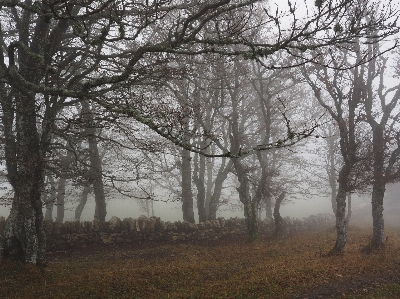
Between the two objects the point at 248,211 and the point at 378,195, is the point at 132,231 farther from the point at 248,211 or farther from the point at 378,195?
the point at 378,195

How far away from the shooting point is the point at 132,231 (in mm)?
12977

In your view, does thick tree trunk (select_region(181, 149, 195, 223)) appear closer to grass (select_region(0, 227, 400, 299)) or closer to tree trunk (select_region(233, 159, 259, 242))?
tree trunk (select_region(233, 159, 259, 242))

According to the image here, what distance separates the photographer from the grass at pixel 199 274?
6.36m

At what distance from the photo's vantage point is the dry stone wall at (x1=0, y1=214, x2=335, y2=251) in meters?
11.8

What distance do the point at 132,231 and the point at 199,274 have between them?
566cm

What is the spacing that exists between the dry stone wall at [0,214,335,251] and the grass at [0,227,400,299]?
2.80 ft

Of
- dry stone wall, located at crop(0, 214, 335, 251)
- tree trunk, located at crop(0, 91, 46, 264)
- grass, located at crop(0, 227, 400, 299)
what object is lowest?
grass, located at crop(0, 227, 400, 299)

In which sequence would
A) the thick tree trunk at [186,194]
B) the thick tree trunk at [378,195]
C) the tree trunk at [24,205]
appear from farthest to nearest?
the thick tree trunk at [186,194] < the thick tree trunk at [378,195] < the tree trunk at [24,205]

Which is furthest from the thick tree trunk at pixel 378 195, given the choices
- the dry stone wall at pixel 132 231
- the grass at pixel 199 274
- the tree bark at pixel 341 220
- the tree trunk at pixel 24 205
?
the tree trunk at pixel 24 205

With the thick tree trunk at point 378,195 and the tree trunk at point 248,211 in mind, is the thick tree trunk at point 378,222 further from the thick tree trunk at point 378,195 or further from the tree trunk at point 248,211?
the tree trunk at point 248,211

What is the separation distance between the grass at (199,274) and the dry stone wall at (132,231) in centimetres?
85

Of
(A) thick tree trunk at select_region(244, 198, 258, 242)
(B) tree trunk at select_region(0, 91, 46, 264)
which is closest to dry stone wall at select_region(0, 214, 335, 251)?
(A) thick tree trunk at select_region(244, 198, 258, 242)

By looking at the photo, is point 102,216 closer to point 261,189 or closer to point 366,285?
point 261,189

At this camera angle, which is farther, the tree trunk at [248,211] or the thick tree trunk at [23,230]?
the tree trunk at [248,211]
